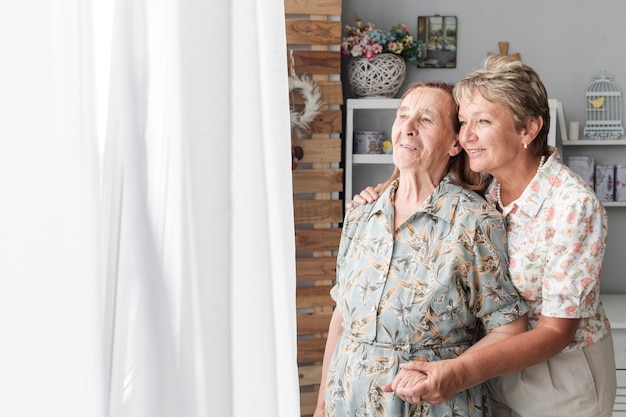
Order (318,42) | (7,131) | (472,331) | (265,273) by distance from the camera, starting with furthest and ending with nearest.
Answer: (318,42), (472,331), (265,273), (7,131)

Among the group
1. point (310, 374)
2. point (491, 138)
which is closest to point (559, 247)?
point (491, 138)

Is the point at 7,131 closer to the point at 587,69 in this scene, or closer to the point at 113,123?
the point at 113,123

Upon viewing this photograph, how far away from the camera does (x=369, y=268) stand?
4.93 ft

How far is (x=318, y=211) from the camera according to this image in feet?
10.6

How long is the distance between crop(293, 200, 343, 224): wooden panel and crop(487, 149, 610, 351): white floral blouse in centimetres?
179

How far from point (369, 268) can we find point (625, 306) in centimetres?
226

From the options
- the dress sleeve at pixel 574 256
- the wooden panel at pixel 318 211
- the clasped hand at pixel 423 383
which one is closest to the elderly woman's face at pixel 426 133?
the dress sleeve at pixel 574 256

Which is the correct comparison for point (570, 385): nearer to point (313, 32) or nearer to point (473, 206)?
point (473, 206)

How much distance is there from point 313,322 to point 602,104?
189cm

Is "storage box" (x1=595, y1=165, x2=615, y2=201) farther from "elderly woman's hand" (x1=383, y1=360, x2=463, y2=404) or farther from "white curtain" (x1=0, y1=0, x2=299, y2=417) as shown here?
"white curtain" (x1=0, y1=0, x2=299, y2=417)

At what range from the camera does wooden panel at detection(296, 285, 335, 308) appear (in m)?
3.18

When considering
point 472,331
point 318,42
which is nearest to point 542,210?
point 472,331

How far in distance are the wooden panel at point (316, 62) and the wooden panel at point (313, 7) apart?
0.60ft

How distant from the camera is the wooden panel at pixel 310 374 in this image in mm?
3170
